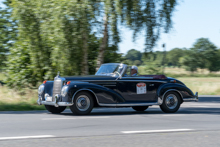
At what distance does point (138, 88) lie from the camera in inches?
445

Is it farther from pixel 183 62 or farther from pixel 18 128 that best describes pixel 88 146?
pixel 183 62

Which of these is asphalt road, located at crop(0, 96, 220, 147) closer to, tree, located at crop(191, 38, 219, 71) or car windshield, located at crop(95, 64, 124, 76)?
car windshield, located at crop(95, 64, 124, 76)

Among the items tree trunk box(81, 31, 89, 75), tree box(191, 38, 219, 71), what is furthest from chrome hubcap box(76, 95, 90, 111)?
tree box(191, 38, 219, 71)

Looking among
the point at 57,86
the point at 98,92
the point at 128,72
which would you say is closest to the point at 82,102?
the point at 98,92

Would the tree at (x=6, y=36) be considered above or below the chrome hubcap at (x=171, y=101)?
above

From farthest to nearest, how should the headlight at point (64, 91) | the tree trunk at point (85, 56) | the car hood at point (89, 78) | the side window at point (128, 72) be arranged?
the tree trunk at point (85, 56) → the side window at point (128, 72) → the car hood at point (89, 78) → the headlight at point (64, 91)

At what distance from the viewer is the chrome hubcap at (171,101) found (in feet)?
38.7

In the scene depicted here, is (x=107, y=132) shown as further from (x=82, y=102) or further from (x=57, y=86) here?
(x=57, y=86)

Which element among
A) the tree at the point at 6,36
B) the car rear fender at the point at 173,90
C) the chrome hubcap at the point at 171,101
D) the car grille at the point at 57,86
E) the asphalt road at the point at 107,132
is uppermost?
the tree at the point at 6,36

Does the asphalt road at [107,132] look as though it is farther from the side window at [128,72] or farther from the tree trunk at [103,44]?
the tree trunk at [103,44]

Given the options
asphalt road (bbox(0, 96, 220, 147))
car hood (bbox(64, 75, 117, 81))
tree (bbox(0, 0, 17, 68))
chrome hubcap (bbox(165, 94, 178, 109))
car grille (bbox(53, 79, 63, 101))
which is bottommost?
asphalt road (bbox(0, 96, 220, 147))

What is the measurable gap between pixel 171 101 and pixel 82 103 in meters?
3.19

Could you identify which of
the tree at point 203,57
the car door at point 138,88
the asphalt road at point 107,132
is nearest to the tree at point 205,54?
the tree at point 203,57

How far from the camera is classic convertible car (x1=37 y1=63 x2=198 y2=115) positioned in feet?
34.2
